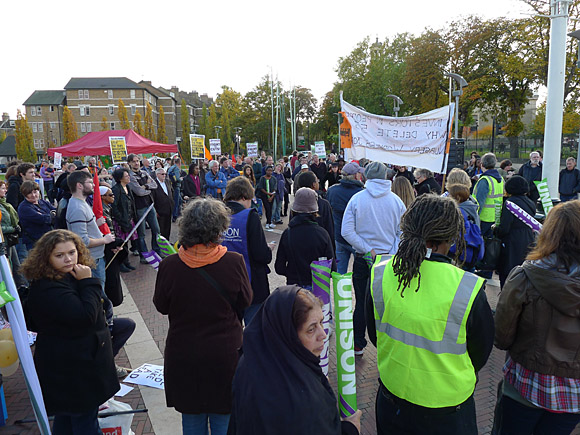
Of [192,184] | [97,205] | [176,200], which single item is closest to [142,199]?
[97,205]

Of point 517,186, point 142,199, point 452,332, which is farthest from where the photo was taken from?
point 142,199

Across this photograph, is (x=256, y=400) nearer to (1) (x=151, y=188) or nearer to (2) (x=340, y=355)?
(2) (x=340, y=355)

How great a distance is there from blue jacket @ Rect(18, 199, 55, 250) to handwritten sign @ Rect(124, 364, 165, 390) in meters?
3.53

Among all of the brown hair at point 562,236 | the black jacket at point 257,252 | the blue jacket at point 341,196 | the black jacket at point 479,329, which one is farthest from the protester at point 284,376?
the blue jacket at point 341,196

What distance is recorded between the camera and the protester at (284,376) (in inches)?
58.2

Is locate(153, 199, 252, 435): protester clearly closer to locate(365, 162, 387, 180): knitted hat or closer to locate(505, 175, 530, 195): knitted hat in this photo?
locate(365, 162, 387, 180): knitted hat

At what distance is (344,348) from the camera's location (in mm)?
2123

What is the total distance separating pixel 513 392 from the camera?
243 centimetres

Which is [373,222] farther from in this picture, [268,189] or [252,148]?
[252,148]

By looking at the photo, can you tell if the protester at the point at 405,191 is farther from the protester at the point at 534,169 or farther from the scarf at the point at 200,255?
the protester at the point at 534,169

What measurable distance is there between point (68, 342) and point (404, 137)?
18.6 ft

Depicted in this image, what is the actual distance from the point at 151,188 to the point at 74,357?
22.2 feet

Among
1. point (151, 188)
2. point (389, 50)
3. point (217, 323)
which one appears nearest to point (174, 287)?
point (217, 323)

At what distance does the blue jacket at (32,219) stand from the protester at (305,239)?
453cm
